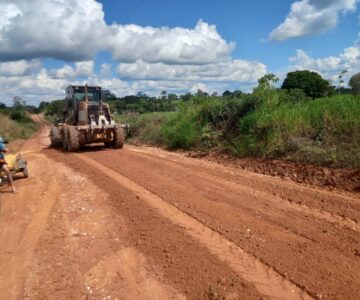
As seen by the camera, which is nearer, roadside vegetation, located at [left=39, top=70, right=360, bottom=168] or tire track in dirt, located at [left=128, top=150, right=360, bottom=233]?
tire track in dirt, located at [left=128, top=150, right=360, bottom=233]


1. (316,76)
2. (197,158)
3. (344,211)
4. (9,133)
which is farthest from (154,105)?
(344,211)

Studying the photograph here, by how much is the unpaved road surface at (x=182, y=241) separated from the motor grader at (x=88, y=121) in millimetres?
7050

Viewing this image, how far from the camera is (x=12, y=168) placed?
1062 cm

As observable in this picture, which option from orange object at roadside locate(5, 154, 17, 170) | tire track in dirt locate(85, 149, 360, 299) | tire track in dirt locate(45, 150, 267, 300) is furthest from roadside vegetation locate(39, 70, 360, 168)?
orange object at roadside locate(5, 154, 17, 170)

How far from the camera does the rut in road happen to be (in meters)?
4.20

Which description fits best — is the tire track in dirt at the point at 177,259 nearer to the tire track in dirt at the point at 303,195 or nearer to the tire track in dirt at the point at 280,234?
the tire track in dirt at the point at 280,234

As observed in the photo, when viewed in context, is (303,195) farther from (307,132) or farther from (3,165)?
(3,165)

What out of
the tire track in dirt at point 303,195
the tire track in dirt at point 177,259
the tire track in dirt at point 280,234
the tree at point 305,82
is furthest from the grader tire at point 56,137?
the tree at point 305,82

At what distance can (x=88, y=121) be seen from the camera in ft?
56.1

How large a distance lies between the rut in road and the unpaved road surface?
0.01 meters

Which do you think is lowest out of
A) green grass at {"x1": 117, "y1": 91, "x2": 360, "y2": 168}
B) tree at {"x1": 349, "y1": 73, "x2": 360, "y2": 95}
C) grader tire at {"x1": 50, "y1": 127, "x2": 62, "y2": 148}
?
grader tire at {"x1": 50, "y1": 127, "x2": 62, "y2": 148}

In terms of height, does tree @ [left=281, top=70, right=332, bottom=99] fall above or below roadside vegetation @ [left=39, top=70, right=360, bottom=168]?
above

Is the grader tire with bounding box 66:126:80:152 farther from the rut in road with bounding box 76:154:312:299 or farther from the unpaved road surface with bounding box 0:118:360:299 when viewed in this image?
the rut in road with bounding box 76:154:312:299

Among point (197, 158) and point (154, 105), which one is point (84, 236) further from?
point (154, 105)
